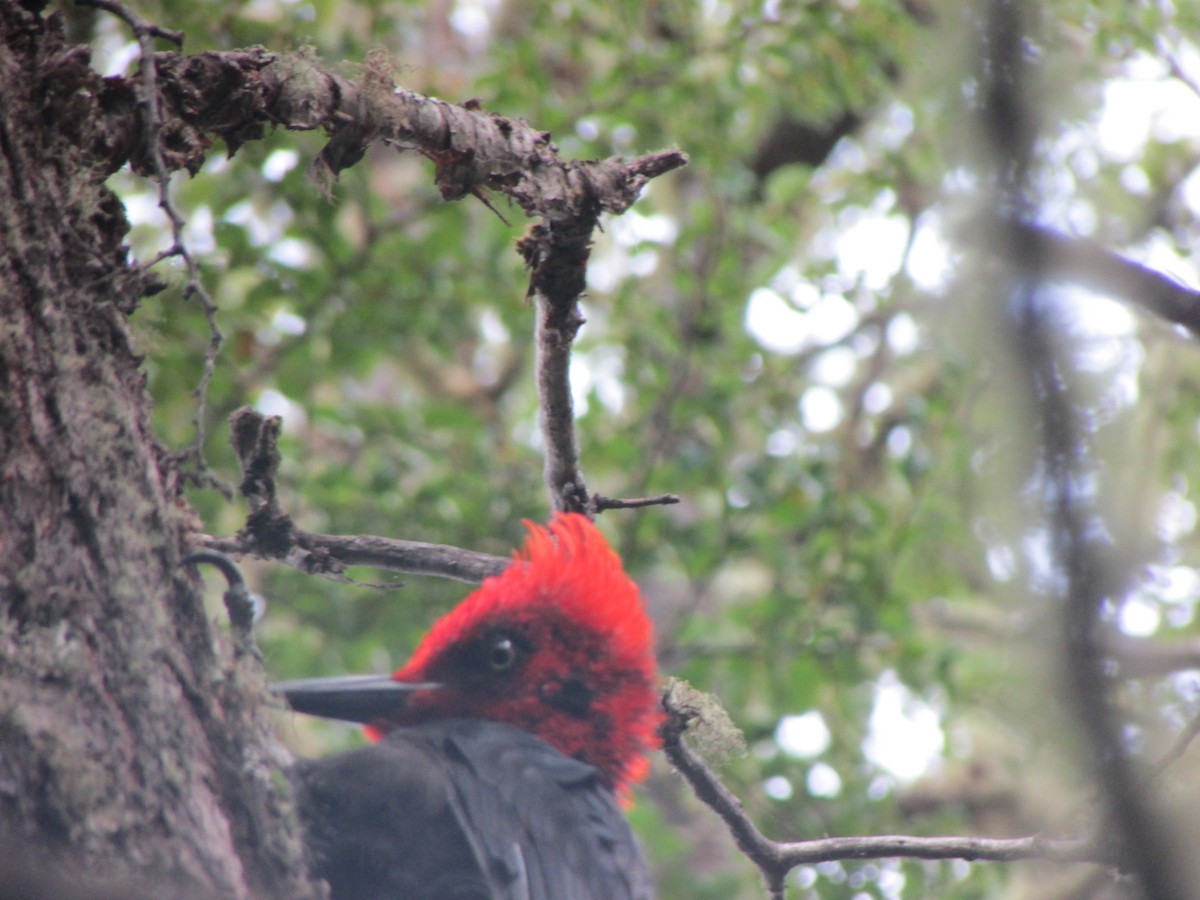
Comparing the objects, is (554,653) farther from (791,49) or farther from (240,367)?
(791,49)

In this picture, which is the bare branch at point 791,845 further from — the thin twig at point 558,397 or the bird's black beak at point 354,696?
the bird's black beak at point 354,696

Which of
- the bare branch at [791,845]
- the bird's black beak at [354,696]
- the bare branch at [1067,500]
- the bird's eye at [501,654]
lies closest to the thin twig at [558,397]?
the bare branch at [791,845]

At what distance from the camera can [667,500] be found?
81.0 inches

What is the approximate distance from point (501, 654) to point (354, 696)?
13.0 inches

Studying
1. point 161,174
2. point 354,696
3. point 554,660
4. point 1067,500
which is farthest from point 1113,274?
point 354,696

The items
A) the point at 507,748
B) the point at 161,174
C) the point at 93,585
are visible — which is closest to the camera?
the point at 93,585

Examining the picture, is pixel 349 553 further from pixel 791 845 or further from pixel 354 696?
pixel 791 845

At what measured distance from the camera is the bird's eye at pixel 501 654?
106 inches

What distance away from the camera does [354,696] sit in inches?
104

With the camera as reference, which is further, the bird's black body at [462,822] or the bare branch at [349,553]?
the bird's black body at [462,822]

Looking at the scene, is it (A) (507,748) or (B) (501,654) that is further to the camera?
(B) (501,654)

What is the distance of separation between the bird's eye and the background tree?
381 millimetres

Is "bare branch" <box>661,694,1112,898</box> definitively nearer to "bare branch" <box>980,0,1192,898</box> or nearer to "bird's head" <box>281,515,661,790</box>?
"bird's head" <box>281,515,661,790</box>

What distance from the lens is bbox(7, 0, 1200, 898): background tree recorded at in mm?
1067
